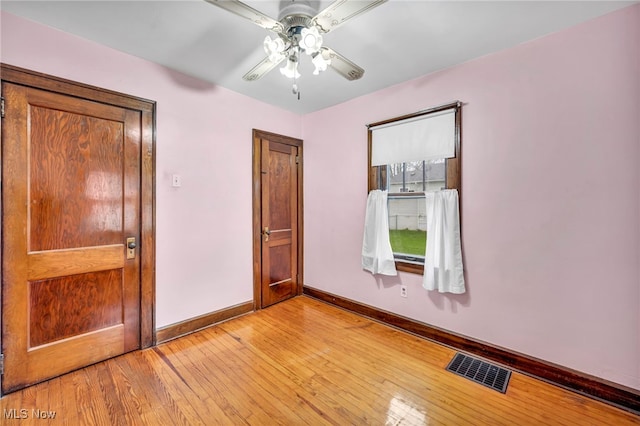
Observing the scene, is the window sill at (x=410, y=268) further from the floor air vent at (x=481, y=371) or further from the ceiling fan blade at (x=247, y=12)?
the ceiling fan blade at (x=247, y=12)

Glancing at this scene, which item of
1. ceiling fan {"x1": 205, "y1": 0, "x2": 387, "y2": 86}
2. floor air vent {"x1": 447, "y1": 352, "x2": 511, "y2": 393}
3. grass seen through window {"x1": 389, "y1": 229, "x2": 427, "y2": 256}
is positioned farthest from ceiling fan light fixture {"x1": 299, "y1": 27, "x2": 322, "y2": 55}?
floor air vent {"x1": 447, "y1": 352, "x2": 511, "y2": 393}

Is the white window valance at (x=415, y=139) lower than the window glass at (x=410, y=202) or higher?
higher

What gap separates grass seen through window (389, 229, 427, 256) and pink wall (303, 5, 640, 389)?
28 cm

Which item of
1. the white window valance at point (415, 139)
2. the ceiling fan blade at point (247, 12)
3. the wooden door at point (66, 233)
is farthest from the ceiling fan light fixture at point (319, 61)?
the wooden door at point (66, 233)

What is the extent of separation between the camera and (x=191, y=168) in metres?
2.71

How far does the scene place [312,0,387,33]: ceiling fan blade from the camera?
132 centimetres

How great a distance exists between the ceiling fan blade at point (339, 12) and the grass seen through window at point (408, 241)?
199 cm

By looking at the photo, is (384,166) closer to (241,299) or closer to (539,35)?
(539,35)

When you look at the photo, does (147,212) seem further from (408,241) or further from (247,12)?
(408,241)

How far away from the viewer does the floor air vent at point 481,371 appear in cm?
197

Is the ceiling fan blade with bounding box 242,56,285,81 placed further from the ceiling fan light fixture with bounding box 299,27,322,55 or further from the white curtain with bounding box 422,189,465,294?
the white curtain with bounding box 422,189,465,294

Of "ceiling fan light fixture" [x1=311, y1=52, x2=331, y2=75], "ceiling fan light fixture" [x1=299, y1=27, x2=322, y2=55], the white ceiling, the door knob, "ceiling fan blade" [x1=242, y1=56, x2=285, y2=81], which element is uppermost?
the white ceiling

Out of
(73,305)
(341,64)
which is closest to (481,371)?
(341,64)

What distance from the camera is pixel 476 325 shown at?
2350 millimetres
